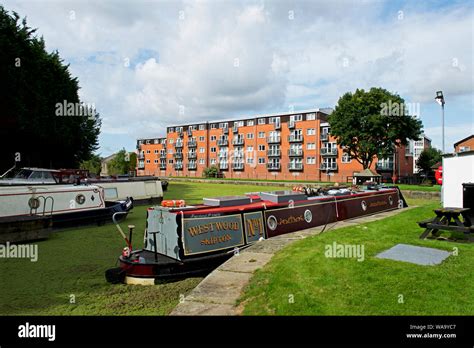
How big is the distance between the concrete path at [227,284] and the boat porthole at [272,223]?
957 mm

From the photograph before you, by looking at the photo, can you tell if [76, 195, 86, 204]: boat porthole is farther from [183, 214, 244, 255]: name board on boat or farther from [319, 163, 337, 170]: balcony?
[319, 163, 337, 170]: balcony

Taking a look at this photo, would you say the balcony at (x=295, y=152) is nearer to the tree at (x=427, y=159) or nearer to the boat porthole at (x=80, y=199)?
the tree at (x=427, y=159)

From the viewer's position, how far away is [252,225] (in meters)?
8.95

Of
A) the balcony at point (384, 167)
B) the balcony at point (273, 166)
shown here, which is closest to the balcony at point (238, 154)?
the balcony at point (273, 166)

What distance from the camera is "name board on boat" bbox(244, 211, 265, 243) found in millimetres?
8812

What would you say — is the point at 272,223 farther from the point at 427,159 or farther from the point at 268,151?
the point at 427,159

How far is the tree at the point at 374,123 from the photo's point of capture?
37969 millimetres

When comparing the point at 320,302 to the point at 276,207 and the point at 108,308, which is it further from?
the point at 276,207

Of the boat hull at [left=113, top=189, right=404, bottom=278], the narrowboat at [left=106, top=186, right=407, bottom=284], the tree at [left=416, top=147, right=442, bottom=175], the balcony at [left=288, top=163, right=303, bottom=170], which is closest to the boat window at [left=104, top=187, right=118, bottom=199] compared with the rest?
the narrowboat at [left=106, top=186, right=407, bottom=284]

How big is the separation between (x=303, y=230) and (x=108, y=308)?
6.32 metres

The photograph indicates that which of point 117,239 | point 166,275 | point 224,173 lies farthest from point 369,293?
point 224,173

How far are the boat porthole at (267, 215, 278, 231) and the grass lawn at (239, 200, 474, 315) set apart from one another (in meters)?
2.39
